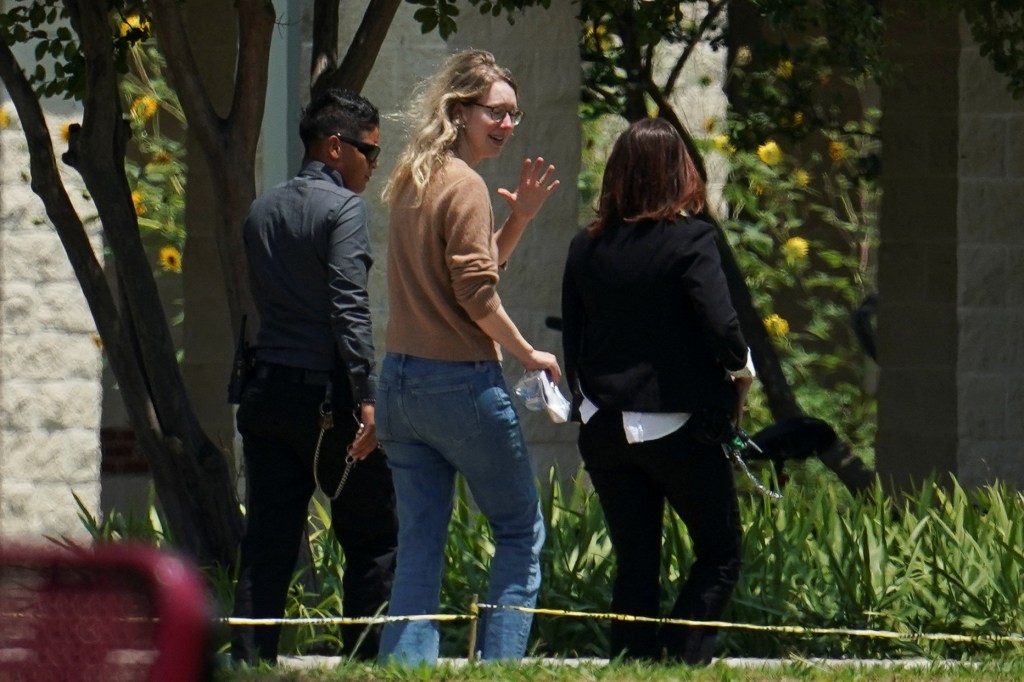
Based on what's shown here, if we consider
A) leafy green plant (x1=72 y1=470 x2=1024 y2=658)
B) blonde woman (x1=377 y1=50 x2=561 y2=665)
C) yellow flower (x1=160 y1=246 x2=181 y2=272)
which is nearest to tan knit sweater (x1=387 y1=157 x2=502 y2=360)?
blonde woman (x1=377 y1=50 x2=561 y2=665)

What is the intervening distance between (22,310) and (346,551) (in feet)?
9.04

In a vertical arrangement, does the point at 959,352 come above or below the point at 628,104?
below

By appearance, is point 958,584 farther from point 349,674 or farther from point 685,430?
Result: point 349,674

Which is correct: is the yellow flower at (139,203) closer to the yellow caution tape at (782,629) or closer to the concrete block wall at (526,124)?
the concrete block wall at (526,124)

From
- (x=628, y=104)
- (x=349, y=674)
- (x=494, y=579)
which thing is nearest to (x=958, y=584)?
(x=494, y=579)

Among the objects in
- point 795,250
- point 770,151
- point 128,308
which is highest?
point 770,151

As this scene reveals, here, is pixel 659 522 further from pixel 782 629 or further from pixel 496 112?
pixel 496 112

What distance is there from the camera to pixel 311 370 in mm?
5023

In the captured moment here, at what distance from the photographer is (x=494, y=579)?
16.2 ft

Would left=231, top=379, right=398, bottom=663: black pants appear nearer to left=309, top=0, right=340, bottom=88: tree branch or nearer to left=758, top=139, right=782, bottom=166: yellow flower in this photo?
left=309, top=0, right=340, bottom=88: tree branch

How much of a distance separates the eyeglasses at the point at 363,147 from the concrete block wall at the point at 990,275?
10.9ft

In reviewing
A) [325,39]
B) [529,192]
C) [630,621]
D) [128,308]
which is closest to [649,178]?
[529,192]

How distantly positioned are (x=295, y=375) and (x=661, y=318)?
100 centimetres

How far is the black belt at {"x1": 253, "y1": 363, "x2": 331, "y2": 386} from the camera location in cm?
502
